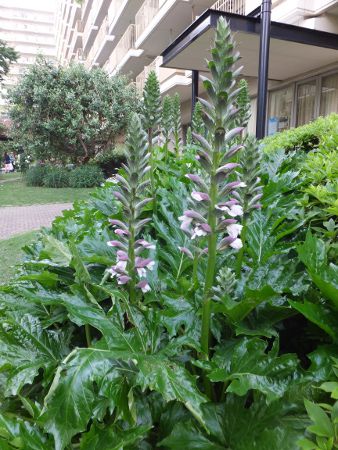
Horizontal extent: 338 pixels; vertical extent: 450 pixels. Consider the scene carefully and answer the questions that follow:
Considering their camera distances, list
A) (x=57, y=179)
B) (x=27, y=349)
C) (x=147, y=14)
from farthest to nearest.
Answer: (x=147, y=14)
(x=57, y=179)
(x=27, y=349)

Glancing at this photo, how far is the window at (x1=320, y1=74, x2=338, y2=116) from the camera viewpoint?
12.4 meters

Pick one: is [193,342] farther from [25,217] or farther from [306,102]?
[306,102]

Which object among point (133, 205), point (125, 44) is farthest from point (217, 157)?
point (125, 44)

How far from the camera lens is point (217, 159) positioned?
1453mm

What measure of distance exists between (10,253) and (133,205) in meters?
6.70

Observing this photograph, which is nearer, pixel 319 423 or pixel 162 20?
pixel 319 423

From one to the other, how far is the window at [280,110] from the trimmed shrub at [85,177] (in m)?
9.13

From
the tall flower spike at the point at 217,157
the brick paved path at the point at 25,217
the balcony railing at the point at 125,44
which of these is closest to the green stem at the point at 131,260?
the tall flower spike at the point at 217,157

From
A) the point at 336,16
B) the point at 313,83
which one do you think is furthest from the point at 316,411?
the point at 313,83

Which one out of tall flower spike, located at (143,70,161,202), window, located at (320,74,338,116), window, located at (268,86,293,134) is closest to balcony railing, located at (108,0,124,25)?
window, located at (268,86,293,134)

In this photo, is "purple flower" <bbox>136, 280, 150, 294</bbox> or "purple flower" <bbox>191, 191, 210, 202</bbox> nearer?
"purple flower" <bbox>191, 191, 210, 202</bbox>

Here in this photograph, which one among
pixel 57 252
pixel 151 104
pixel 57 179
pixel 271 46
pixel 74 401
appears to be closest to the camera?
pixel 74 401

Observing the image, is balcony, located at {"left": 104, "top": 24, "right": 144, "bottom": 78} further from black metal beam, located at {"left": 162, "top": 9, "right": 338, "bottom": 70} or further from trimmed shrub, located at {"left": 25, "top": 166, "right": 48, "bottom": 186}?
black metal beam, located at {"left": 162, "top": 9, "right": 338, "bottom": 70}

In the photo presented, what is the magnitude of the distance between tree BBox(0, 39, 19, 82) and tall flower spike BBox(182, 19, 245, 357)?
33150 mm
